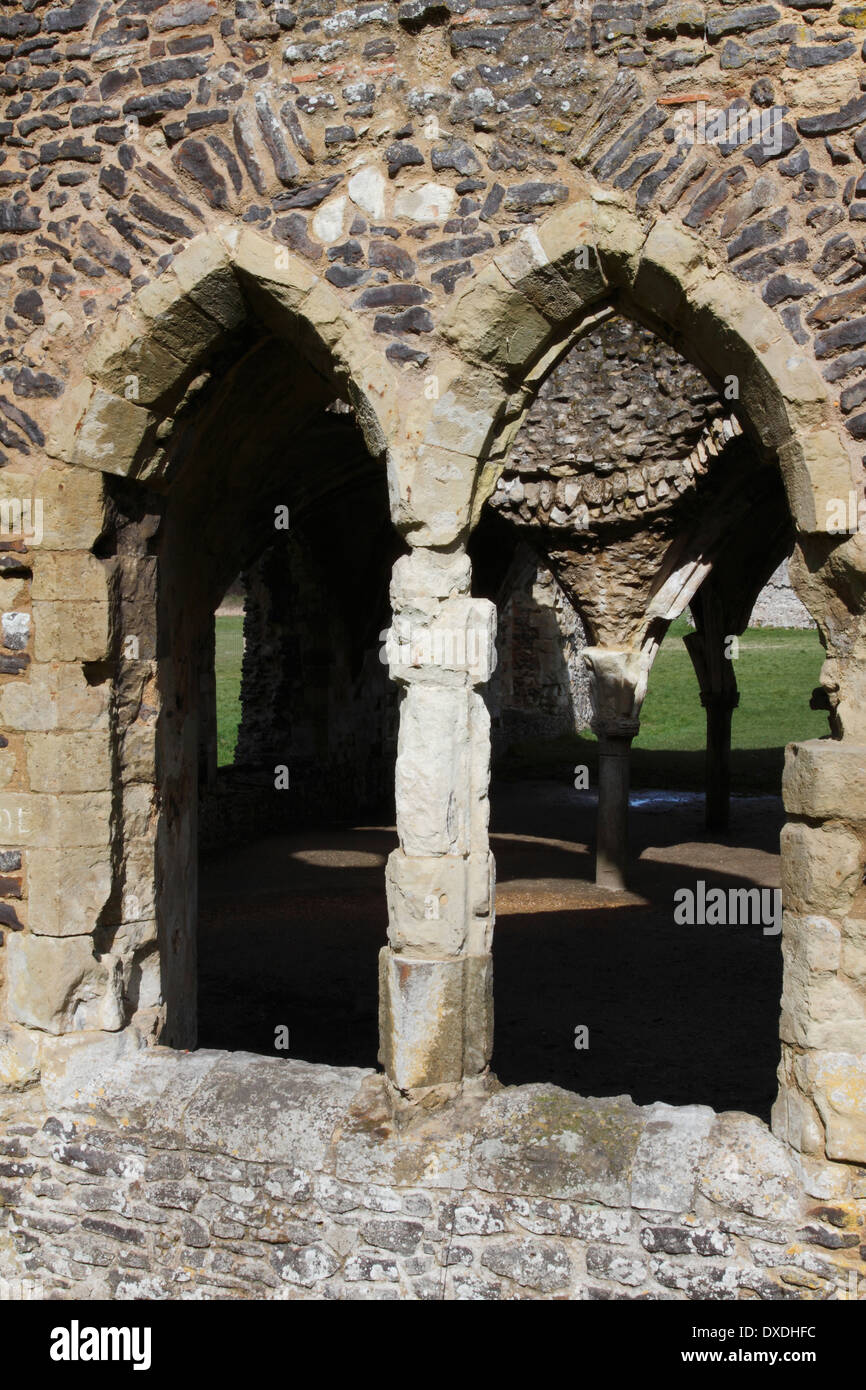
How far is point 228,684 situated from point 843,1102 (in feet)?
62.2

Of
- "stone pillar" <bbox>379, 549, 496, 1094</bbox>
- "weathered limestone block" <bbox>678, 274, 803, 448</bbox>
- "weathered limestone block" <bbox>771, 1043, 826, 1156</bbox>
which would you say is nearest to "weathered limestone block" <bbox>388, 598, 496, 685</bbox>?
→ "stone pillar" <bbox>379, 549, 496, 1094</bbox>

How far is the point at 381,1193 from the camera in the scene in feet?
12.8

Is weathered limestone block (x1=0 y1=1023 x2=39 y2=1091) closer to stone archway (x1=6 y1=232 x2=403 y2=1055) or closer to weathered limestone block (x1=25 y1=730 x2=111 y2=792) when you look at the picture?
stone archway (x1=6 y1=232 x2=403 y2=1055)

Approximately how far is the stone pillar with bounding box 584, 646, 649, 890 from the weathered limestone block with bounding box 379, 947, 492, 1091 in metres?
Answer: 6.46

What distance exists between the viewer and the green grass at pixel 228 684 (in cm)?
1719

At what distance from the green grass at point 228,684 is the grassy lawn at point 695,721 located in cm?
2

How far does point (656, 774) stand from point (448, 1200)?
1312cm

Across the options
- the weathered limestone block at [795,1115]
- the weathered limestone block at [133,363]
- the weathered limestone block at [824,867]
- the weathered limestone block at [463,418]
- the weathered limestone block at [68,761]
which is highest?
the weathered limestone block at [133,363]

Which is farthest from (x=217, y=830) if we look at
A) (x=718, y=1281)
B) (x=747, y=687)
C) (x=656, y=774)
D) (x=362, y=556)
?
(x=747, y=687)

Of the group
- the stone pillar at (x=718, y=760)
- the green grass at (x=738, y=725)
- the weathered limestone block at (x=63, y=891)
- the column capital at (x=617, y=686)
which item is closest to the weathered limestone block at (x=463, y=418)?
the weathered limestone block at (x=63, y=891)

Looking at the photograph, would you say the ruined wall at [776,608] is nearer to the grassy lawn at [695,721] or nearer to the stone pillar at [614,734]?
the grassy lawn at [695,721]

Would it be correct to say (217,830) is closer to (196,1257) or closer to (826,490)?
(196,1257)

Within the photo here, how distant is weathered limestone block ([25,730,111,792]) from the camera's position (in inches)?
172

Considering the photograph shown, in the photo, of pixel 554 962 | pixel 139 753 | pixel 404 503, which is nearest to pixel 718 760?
pixel 554 962
